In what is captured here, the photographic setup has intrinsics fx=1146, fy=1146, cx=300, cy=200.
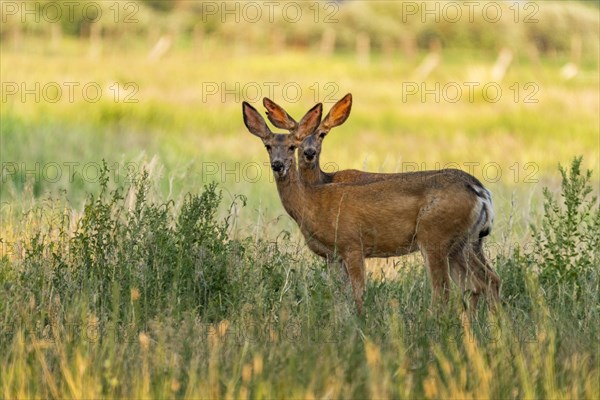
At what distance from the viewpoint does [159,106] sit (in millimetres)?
22188

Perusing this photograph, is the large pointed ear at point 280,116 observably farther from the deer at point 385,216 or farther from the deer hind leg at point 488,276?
the deer hind leg at point 488,276

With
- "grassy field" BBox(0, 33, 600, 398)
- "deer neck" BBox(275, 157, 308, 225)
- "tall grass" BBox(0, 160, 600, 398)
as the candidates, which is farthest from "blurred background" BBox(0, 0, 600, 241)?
"tall grass" BBox(0, 160, 600, 398)

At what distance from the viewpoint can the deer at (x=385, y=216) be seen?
7.38 metres

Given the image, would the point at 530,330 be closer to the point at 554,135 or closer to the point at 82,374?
the point at 82,374

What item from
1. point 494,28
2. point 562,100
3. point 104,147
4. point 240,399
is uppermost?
point 494,28

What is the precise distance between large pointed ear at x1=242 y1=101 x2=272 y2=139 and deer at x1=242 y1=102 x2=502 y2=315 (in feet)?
0.17

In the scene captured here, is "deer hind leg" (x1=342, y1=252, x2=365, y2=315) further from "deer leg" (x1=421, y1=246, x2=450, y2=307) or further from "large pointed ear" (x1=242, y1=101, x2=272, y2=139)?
"large pointed ear" (x1=242, y1=101, x2=272, y2=139)

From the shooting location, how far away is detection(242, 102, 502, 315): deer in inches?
291

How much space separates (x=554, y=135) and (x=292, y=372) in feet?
56.6

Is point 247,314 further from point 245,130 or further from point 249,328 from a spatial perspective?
point 245,130

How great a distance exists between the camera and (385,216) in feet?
25.1

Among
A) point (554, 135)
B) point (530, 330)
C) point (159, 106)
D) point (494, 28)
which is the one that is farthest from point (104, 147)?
point (494, 28)

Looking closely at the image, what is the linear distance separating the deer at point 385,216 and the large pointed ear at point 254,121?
52 mm

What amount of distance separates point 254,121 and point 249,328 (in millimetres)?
2631
